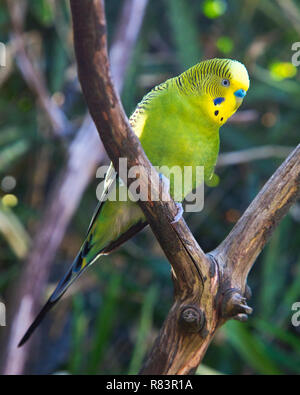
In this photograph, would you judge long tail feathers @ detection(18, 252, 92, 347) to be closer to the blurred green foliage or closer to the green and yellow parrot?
the green and yellow parrot

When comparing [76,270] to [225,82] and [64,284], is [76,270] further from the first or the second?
[225,82]

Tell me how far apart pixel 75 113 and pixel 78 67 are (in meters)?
2.40

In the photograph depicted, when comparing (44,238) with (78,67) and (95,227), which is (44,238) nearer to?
(95,227)

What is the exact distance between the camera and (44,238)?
91.4 inches

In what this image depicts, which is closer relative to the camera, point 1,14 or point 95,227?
point 95,227

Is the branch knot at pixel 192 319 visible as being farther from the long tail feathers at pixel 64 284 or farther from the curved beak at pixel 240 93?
the curved beak at pixel 240 93

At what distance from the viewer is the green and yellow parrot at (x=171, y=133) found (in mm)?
1241

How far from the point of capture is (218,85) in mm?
1180

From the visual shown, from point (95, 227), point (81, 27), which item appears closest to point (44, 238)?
point (95, 227)

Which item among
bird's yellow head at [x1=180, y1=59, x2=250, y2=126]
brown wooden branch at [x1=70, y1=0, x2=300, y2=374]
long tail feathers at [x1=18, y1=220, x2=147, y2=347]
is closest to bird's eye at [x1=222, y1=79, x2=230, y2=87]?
bird's yellow head at [x1=180, y1=59, x2=250, y2=126]

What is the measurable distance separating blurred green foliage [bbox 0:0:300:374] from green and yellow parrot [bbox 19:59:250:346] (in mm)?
763

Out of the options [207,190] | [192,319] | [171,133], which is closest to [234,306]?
[192,319]

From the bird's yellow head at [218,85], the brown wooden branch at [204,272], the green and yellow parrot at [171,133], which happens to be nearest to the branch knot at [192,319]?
the brown wooden branch at [204,272]
